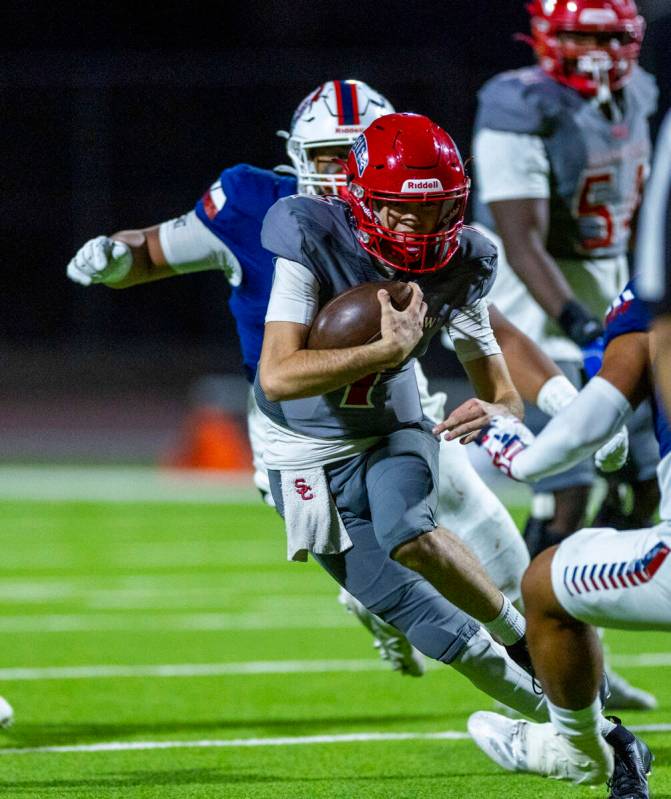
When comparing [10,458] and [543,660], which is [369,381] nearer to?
[543,660]

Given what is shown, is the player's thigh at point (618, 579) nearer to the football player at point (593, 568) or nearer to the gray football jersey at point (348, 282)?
the football player at point (593, 568)

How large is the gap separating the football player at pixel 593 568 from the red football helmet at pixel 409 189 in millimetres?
596

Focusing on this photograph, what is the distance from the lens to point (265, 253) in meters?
4.45

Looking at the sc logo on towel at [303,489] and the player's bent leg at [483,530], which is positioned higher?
the sc logo on towel at [303,489]

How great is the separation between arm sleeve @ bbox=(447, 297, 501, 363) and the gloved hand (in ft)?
1.12

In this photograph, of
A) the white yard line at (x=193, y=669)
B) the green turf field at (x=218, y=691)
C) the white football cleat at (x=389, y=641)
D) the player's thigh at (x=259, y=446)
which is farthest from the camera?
the white yard line at (x=193, y=669)

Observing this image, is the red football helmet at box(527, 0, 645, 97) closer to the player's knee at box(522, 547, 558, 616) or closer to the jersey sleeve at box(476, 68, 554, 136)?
the jersey sleeve at box(476, 68, 554, 136)

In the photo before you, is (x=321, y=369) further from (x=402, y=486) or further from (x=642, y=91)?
(x=642, y=91)

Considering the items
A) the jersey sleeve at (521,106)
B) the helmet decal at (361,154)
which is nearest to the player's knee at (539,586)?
the helmet decal at (361,154)

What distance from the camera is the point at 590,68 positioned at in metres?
5.45

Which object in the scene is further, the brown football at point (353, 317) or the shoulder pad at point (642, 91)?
the shoulder pad at point (642, 91)

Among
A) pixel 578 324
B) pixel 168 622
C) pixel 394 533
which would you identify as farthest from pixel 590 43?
pixel 168 622

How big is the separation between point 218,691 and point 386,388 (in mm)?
1975

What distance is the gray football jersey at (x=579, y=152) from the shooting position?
546cm
